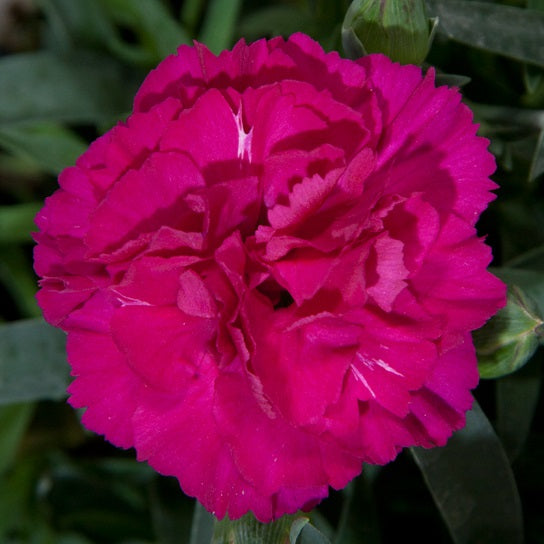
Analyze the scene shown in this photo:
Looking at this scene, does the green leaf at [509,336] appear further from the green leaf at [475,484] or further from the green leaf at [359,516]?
the green leaf at [359,516]

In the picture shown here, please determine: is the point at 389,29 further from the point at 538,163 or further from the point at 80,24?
the point at 80,24

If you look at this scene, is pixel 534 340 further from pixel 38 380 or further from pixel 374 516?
pixel 38 380

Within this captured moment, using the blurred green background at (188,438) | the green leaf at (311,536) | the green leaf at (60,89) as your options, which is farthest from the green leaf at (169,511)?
the green leaf at (60,89)

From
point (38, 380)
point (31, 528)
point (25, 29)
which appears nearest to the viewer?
point (38, 380)

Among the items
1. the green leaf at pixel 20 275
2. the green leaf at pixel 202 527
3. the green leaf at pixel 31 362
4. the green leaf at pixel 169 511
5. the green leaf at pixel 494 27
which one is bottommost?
the green leaf at pixel 169 511

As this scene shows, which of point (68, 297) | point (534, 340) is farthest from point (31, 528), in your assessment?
point (534, 340)

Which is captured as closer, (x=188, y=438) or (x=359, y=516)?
(x=188, y=438)

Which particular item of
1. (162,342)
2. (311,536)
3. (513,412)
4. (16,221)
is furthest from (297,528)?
(16,221)
